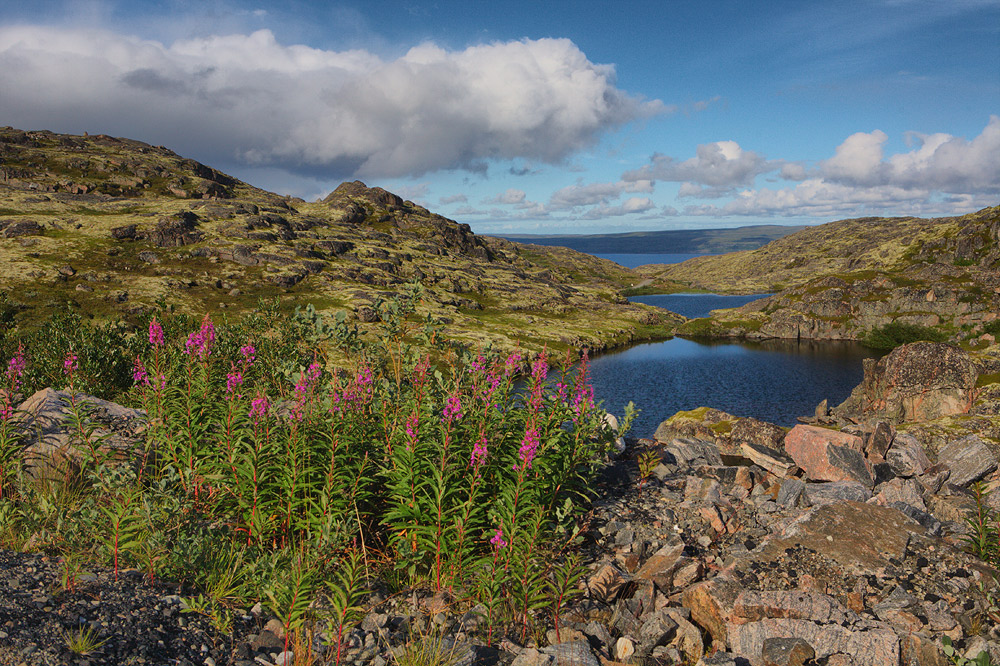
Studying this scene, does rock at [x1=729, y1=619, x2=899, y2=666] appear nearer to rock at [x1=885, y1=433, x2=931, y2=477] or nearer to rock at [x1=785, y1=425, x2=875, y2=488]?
rock at [x1=785, y1=425, x2=875, y2=488]

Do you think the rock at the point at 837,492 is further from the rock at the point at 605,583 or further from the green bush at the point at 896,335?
the green bush at the point at 896,335

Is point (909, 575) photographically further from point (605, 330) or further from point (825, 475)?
point (605, 330)

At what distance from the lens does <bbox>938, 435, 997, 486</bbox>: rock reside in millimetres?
15094

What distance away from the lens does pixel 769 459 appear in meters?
18.2

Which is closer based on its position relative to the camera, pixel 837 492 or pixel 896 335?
pixel 837 492

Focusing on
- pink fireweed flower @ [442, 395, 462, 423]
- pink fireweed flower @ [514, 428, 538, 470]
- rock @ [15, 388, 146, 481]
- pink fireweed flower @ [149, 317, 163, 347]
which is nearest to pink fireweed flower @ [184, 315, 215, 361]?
pink fireweed flower @ [149, 317, 163, 347]

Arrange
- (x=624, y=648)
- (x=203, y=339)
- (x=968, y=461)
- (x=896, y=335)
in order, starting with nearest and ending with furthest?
(x=624, y=648)
(x=203, y=339)
(x=968, y=461)
(x=896, y=335)

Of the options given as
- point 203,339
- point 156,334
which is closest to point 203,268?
point 156,334

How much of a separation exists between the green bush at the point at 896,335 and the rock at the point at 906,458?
142576mm

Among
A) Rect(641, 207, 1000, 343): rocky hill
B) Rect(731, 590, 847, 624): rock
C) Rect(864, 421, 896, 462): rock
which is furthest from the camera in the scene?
Rect(641, 207, 1000, 343): rocky hill

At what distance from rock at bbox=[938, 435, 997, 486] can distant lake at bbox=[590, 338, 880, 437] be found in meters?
43.7

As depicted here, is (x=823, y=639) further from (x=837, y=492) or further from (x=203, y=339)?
(x=203, y=339)

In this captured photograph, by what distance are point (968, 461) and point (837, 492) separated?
5.95 meters

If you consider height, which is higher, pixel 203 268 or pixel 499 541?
pixel 203 268
